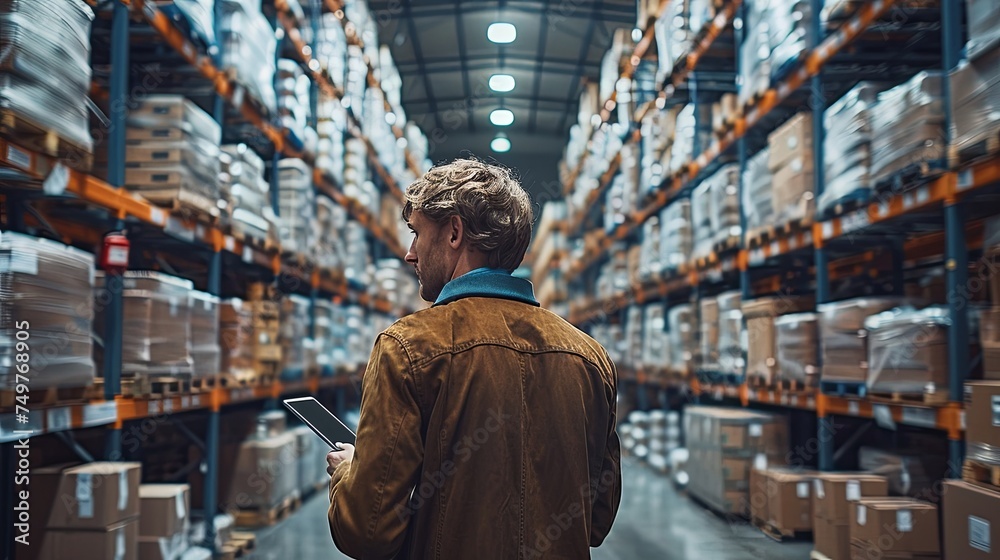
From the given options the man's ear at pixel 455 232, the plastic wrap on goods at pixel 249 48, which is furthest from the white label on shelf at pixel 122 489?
the plastic wrap on goods at pixel 249 48

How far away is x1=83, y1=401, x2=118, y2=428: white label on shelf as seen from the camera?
12.9 feet

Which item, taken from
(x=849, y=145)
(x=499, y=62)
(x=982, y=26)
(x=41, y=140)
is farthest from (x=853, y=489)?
(x=499, y=62)

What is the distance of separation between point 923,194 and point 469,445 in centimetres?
342

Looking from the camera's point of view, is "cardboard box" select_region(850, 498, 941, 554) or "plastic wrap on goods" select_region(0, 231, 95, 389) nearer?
"plastic wrap on goods" select_region(0, 231, 95, 389)

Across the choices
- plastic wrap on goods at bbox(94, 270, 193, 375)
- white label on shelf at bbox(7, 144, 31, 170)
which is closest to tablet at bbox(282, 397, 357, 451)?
white label on shelf at bbox(7, 144, 31, 170)

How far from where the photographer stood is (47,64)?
3439 millimetres

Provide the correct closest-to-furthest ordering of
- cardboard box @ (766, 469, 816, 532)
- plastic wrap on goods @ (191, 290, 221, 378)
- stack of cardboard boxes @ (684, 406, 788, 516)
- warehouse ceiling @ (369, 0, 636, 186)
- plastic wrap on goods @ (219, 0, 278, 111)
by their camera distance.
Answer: plastic wrap on goods @ (191, 290, 221, 378)
cardboard box @ (766, 469, 816, 532)
plastic wrap on goods @ (219, 0, 278, 111)
stack of cardboard boxes @ (684, 406, 788, 516)
warehouse ceiling @ (369, 0, 636, 186)

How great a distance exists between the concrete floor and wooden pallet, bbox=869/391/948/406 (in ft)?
4.27

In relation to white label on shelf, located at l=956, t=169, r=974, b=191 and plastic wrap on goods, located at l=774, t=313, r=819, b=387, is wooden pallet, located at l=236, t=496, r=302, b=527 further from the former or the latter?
white label on shelf, located at l=956, t=169, r=974, b=191

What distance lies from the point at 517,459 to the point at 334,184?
7.66 m

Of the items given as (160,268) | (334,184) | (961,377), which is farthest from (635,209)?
(961,377)

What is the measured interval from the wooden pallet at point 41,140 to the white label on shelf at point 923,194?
4.08 metres

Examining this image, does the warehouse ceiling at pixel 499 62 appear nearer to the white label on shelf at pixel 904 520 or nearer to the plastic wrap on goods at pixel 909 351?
the plastic wrap on goods at pixel 909 351

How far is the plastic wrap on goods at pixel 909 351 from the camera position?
4254mm
